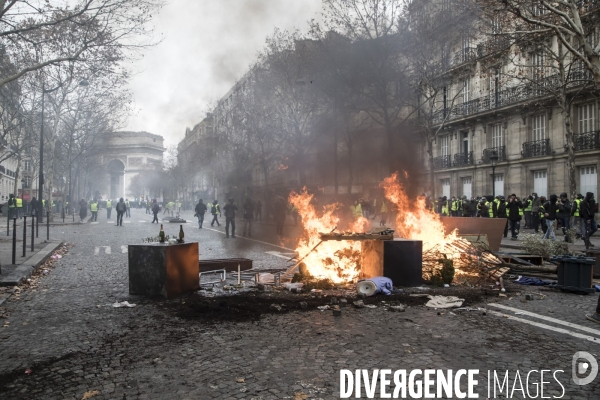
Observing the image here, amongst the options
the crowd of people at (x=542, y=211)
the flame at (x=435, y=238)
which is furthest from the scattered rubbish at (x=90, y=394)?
the crowd of people at (x=542, y=211)

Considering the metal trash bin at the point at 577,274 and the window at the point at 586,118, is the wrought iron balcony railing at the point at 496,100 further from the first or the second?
the metal trash bin at the point at 577,274

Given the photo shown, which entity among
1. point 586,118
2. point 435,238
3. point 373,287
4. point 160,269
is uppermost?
point 586,118

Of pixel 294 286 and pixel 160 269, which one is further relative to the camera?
pixel 294 286

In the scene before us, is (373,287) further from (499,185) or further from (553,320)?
(499,185)

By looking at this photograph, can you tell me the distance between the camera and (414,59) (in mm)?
24234

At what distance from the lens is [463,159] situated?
33.9 m

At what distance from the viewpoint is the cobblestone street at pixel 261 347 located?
12.0 feet

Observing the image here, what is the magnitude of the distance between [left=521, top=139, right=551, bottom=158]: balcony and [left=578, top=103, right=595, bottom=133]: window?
2107 mm

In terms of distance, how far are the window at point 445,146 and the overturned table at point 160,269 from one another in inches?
1249

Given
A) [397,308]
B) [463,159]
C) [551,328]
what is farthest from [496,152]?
[551,328]

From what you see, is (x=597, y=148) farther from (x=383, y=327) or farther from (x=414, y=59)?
(x=383, y=327)

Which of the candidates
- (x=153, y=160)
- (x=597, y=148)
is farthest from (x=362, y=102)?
(x=153, y=160)

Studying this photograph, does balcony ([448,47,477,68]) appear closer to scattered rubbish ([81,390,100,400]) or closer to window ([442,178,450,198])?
window ([442,178,450,198])

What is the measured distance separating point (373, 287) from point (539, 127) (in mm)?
26282
